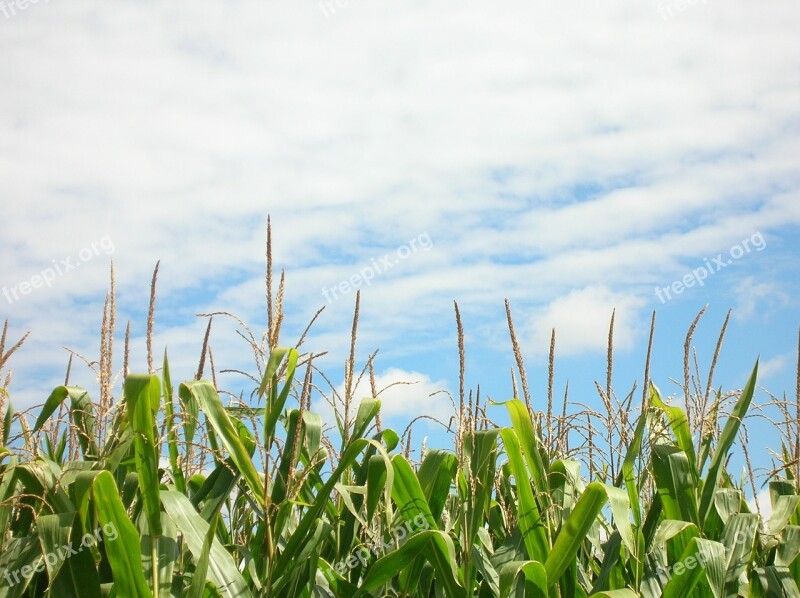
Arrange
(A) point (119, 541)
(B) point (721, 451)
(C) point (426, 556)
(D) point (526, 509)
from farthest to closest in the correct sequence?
1. (B) point (721, 451)
2. (D) point (526, 509)
3. (C) point (426, 556)
4. (A) point (119, 541)

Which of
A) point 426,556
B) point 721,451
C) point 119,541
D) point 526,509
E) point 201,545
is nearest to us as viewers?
point 119,541

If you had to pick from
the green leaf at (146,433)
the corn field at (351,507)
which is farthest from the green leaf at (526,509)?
the green leaf at (146,433)

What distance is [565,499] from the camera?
9.87 ft

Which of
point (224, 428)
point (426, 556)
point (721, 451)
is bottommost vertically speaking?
point (426, 556)

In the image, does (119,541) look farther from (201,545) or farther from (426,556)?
(426,556)

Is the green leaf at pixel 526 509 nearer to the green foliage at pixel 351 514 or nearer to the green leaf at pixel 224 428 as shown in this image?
the green foliage at pixel 351 514

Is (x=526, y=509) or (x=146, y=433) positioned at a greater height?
(x=146, y=433)

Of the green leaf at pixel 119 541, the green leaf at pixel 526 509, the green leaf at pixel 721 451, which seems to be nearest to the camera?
the green leaf at pixel 119 541

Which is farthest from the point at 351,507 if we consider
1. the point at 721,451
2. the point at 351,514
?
the point at 721,451

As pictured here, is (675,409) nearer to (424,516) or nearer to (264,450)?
(424,516)

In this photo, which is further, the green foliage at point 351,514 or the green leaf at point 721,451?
the green leaf at point 721,451

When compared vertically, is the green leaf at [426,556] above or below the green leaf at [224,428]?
below

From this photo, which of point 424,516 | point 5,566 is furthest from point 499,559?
point 5,566

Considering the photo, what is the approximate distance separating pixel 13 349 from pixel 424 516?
1736 mm
